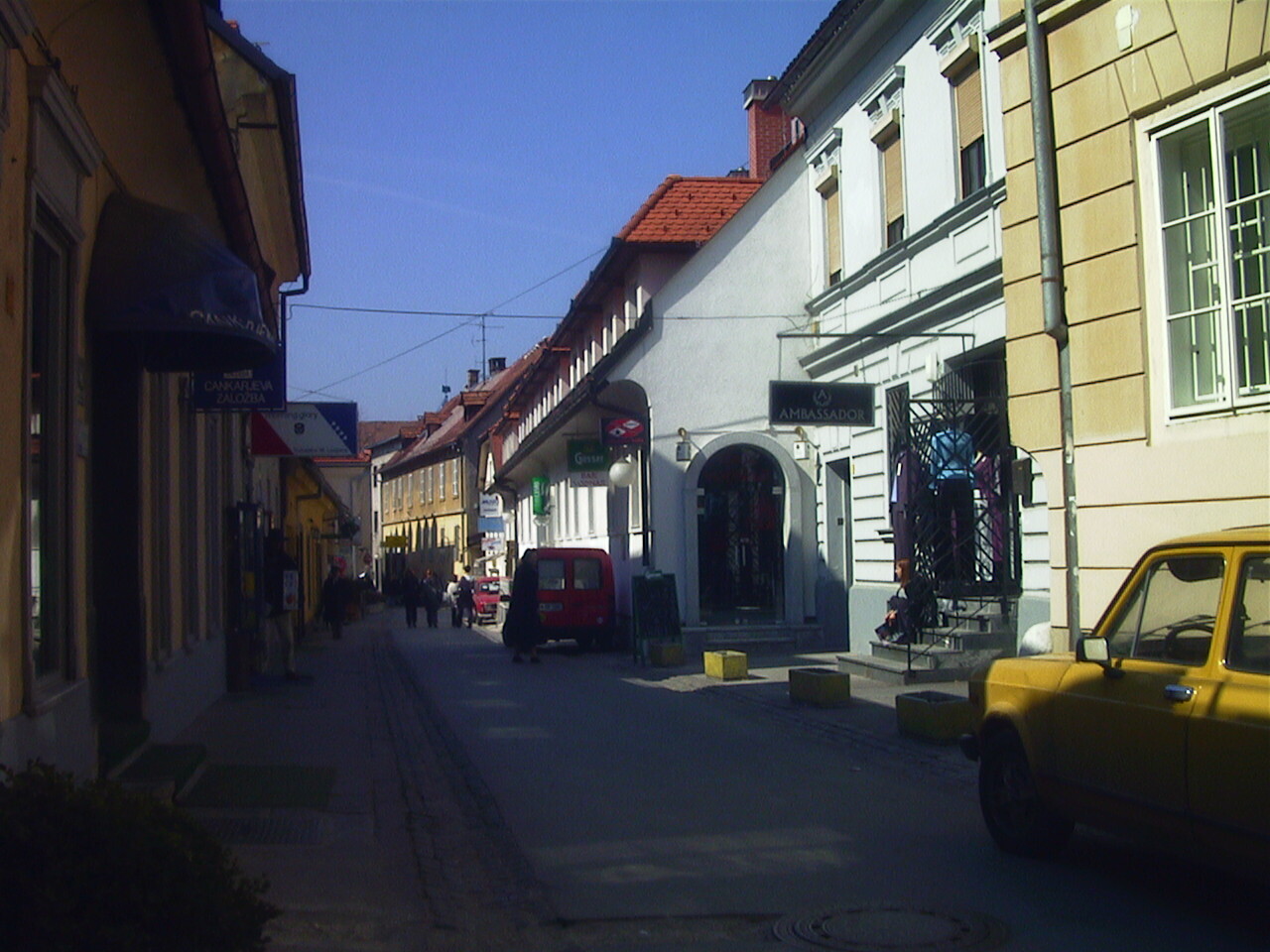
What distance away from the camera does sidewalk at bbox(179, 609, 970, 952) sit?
6234 millimetres

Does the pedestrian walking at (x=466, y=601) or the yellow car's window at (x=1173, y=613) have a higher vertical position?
the yellow car's window at (x=1173, y=613)

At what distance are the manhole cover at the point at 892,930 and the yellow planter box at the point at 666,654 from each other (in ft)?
47.7

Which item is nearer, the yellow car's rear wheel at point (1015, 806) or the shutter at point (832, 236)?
the yellow car's rear wheel at point (1015, 806)

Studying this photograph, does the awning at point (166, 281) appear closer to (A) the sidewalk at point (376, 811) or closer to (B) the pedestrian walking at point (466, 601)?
(A) the sidewalk at point (376, 811)

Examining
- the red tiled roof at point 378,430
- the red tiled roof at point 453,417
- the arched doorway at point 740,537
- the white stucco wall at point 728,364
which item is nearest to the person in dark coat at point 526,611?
the white stucco wall at point 728,364

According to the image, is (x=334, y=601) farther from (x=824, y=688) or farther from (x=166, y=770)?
(x=166, y=770)

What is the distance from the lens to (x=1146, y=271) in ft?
33.8

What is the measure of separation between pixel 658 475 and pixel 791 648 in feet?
11.8

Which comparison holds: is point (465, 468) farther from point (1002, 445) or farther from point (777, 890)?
point (777, 890)

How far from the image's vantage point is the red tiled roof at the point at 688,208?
2709 centimetres

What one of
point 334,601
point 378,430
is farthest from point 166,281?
point 378,430

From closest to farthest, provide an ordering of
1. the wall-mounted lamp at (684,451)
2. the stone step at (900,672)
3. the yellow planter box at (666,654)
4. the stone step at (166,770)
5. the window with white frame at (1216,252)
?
the stone step at (166,770)
the window with white frame at (1216,252)
the stone step at (900,672)
the yellow planter box at (666,654)
the wall-mounted lamp at (684,451)

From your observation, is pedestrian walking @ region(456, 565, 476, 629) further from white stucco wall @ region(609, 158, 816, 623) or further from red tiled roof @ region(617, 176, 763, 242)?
white stucco wall @ region(609, 158, 816, 623)

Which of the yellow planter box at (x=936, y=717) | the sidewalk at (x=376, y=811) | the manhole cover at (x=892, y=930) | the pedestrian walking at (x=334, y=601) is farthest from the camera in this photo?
the pedestrian walking at (x=334, y=601)
